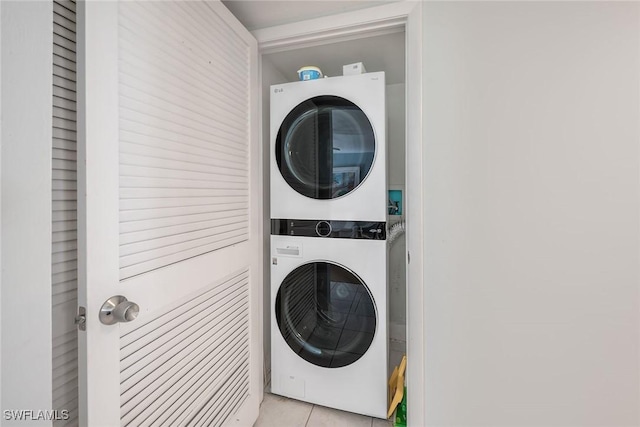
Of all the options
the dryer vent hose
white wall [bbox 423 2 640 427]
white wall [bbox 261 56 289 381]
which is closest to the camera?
white wall [bbox 423 2 640 427]

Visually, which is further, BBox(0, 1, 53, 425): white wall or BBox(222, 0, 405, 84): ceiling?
BBox(222, 0, 405, 84): ceiling

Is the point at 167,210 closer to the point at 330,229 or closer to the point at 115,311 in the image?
the point at 115,311

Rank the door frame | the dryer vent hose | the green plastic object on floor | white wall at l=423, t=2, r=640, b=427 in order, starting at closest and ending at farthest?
white wall at l=423, t=2, r=640, b=427 → the door frame → the green plastic object on floor → the dryer vent hose

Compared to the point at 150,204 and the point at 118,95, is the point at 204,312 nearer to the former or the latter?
the point at 150,204

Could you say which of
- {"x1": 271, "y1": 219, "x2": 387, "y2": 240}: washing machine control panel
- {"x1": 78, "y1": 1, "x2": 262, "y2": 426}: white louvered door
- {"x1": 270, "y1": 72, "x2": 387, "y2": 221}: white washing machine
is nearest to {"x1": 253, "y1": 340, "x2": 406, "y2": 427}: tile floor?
{"x1": 78, "y1": 1, "x2": 262, "y2": 426}: white louvered door

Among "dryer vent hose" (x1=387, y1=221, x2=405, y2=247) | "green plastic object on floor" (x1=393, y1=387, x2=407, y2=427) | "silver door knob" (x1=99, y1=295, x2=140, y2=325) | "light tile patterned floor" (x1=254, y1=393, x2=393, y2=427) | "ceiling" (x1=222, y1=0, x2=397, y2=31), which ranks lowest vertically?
"light tile patterned floor" (x1=254, y1=393, x2=393, y2=427)

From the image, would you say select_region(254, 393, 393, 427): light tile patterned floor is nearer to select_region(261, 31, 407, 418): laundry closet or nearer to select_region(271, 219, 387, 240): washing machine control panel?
select_region(261, 31, 407, 418): laundry closet

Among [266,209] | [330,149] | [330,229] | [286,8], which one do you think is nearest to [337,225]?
[330,229]

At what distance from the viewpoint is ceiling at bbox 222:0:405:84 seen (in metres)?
1.22

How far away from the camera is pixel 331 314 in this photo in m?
1.45

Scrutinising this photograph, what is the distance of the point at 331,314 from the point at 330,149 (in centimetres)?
91

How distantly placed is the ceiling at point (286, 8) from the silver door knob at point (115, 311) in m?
1.33

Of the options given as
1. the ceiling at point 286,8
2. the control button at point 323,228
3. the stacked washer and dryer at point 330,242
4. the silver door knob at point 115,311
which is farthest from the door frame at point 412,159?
the silver door knob at point 115,311

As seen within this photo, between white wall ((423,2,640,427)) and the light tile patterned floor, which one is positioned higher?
white wall ((423,2,640,427))
